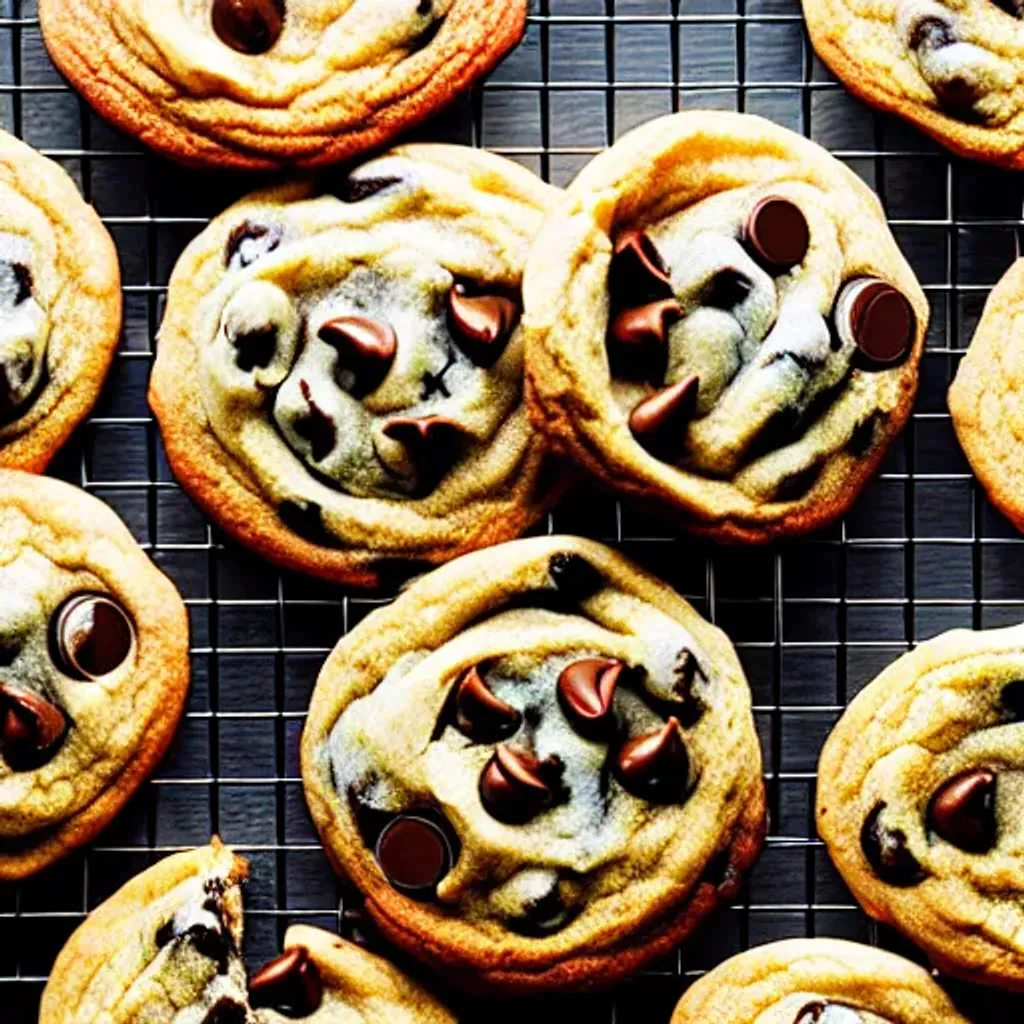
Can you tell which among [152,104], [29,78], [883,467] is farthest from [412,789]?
[29,78]

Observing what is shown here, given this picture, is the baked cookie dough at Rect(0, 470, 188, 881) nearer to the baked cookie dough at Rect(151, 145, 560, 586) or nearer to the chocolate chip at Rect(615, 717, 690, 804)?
the baked cookie dough at Rect(151, 145, 560, 586)

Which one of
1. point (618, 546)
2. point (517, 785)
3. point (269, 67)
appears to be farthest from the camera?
point (618, 546)

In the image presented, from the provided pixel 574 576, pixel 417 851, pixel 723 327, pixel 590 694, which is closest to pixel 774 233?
pixel 723 327

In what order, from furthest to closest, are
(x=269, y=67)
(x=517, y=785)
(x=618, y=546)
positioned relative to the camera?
(x=618, y=546) < (x=269, y=67) < (x=517, y=785)

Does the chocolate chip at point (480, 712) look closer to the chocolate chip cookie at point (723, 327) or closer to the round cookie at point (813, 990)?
the chocolate chip cookie at point (723, 327)

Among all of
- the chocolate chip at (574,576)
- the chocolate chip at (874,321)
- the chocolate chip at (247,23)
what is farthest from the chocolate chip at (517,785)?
the chocolate chip at (247,23)

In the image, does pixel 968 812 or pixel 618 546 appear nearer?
pixel 968 812

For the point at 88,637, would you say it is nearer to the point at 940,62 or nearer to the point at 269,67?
the point at 269,67
